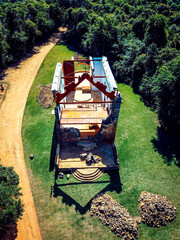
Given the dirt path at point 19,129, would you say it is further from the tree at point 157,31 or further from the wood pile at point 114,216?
the tree at point 157,31

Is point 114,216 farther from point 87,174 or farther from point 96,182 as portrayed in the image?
point 87,174

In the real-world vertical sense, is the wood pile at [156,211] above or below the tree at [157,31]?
below

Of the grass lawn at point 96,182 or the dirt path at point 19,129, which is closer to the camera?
the grass lawn at point 96,182

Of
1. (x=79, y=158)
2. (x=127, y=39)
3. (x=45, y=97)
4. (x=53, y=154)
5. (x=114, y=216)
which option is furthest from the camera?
(x=127, y=39)

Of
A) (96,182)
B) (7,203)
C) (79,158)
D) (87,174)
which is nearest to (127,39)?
(79,158)

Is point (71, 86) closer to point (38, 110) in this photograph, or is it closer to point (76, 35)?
point (38, 110)

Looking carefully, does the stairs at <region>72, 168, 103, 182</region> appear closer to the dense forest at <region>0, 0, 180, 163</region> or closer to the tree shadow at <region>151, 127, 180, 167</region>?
the tree shadow at <region>151, 127, 180, 167</region>

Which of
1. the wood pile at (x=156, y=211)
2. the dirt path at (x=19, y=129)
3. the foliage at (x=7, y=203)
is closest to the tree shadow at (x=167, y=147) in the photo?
the wood pile at (x=156, y=211)
